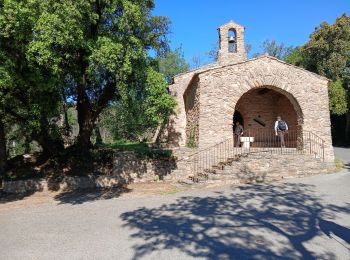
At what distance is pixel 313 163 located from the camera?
1467 cm

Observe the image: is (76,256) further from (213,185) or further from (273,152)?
(273,152)

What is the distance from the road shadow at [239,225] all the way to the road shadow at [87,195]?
302cm

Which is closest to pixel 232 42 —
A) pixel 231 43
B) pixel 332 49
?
pixel 231 43

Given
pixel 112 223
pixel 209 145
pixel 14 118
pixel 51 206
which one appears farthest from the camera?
pixel 209 145

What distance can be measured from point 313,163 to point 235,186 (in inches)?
151

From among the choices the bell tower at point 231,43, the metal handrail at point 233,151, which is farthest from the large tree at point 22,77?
the bell tower at point 231,43

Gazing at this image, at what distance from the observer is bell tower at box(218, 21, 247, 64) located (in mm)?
19281

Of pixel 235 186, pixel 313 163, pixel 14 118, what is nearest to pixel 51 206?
pixel 14 118

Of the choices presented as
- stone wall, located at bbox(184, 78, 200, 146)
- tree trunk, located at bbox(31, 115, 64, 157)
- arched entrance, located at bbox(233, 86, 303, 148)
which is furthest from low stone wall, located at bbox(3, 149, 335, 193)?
arched entrance, located at bbox(233, 86, 303, 148)

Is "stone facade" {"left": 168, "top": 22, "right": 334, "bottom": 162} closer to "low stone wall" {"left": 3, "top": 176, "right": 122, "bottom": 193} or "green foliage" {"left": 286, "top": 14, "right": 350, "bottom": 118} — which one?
"low stone wall" {"left": 3, "top": 176, "right": 122, "bottom": 193}

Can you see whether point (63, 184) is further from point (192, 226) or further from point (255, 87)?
point (255, 87)

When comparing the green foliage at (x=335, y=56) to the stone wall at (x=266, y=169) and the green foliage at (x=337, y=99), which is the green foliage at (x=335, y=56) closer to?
the green foliage at (x=337, y=99)

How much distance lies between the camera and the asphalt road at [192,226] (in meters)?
6.55

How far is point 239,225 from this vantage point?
805cm
